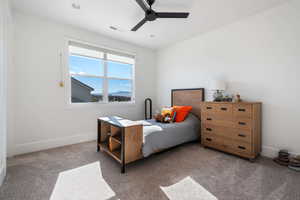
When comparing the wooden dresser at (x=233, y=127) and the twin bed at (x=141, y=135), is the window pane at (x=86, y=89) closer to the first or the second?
the twin bed at (x=141, y=135)

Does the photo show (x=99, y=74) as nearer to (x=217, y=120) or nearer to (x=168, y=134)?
(x=168, y=134)

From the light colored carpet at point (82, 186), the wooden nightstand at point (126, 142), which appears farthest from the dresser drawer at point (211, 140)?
the light colored carpet at point (82, 186)

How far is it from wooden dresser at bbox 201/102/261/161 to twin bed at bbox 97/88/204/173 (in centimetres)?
45

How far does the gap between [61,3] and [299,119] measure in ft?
A: 14.1

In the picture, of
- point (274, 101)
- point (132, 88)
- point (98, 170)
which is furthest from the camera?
point (132, 88)

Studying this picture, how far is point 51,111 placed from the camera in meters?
2.71

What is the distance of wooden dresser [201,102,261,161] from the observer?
7.14 ft

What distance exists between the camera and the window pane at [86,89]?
10.1 ft

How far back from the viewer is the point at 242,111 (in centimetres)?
226

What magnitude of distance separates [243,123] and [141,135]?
1.75 m

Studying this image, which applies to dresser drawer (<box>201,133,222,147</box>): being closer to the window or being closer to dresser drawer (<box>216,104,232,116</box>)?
dresser drawer (<box>216,104,232,116</box>)

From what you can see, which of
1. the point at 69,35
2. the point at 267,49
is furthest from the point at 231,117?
the point at 69,35

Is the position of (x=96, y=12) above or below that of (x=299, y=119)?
above

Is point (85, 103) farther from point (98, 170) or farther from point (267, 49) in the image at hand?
point (267, 49)
